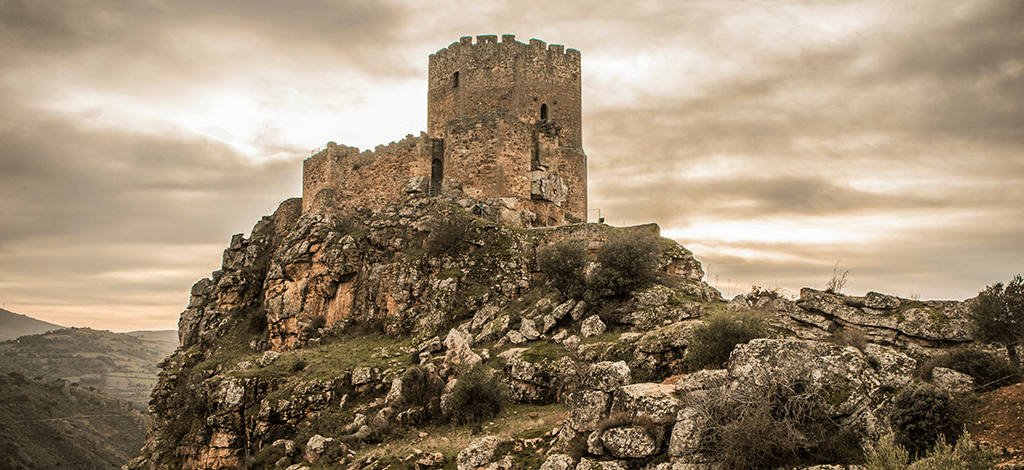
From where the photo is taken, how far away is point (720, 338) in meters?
13.9

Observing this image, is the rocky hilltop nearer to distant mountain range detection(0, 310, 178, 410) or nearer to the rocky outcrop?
the rocky outcrop

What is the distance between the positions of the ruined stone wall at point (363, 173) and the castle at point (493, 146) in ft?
0.22

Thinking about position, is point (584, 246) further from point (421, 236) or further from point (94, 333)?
point (94, 333)

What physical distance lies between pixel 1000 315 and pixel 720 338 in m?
5.31

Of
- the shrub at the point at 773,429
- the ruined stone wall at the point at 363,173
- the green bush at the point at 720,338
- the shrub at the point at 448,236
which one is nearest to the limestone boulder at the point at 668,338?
the green bush at the point at 720,338

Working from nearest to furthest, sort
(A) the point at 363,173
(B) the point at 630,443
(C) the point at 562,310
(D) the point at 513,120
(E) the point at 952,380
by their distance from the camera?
(E) the point at 952,380
(B) the point at 630,443
(C) the point at 562,310
(D) the point at 513,120
(A) the point at 363,173

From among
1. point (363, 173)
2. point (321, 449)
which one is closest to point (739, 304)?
point (321, 449)

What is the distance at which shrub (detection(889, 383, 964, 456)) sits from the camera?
336 inches

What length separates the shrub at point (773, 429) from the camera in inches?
365

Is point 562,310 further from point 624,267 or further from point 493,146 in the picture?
point 493,146

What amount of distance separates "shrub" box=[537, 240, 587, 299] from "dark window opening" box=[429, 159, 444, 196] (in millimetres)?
11261

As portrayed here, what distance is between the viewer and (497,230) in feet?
88.2

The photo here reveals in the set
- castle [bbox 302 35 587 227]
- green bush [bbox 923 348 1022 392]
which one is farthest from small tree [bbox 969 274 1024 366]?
castle [bbox 302 35 587 227]

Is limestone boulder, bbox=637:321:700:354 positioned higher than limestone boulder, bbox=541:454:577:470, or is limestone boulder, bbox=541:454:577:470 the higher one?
limestone boulder, bbox=637:321:700:354
